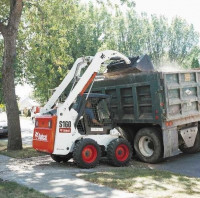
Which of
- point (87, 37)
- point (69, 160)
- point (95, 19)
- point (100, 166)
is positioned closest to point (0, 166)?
point (69, 160)

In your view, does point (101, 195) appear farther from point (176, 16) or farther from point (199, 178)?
point (176, 16)

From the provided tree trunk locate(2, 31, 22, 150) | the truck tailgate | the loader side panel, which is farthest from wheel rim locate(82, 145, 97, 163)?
tree trunk locate(2, 31, 22, 150)

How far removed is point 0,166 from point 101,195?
4482 mm

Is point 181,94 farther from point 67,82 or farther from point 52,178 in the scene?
point 52,178

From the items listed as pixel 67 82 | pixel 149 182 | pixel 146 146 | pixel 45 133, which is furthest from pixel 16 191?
pixel 146 146

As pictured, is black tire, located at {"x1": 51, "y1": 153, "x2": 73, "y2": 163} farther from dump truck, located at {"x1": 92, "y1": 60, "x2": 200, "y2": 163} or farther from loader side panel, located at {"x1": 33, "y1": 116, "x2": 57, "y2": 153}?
dump truck, located at {"x1": 92, "y1": 60, "x2": 200, "y2": 163}

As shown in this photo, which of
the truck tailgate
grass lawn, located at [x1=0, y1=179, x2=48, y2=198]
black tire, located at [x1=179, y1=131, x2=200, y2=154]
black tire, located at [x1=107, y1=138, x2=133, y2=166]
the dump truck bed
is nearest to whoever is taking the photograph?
grass lawn, located at [x1=0, y1=179, x2=48, y2=198]

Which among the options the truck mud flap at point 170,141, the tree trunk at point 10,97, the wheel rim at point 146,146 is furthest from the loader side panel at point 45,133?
the truck mud flap at point 170,141

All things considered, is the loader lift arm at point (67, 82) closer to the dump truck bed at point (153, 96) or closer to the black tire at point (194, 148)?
the dump truck bed at point (153, 96)

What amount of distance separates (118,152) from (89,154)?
0.91m

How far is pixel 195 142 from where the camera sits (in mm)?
11797

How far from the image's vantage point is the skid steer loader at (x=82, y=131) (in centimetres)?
938

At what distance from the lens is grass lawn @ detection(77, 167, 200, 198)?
6.68 meters

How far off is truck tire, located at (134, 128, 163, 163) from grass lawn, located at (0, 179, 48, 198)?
445 centimetres
